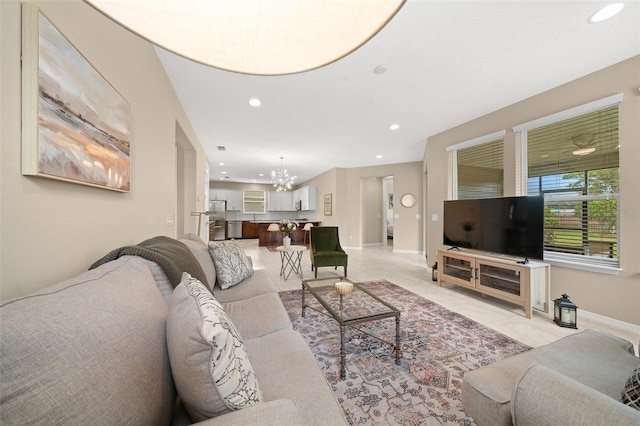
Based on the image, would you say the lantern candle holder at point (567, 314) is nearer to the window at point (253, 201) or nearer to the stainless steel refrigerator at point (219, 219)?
the stainless steel refrigerator at point (219, 219)

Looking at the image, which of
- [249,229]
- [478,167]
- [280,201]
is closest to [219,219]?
[249,229]

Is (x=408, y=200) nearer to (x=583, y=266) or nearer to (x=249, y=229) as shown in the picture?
(x=583, y=266)

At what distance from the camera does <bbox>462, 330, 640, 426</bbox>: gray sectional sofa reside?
65 cm

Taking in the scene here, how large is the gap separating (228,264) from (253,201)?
8.25 metres

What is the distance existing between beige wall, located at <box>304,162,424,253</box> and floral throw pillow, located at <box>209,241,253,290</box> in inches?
197

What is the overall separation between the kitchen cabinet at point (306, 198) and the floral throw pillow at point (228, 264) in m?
6.29

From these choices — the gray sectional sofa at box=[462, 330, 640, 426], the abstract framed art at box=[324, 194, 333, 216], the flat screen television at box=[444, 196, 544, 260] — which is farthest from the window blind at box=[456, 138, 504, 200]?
the abstract framed art at box=[324, 194, 333, 216]

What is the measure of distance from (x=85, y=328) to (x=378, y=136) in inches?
181

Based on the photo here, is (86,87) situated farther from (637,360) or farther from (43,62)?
(637,360)

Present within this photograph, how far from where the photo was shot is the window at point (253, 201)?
9992 millimetres

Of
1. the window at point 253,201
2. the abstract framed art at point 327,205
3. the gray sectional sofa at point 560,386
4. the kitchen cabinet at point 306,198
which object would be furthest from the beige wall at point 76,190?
the window at point 253,201

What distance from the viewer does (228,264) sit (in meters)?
2.20

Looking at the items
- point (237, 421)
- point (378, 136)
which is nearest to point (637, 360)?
point (237, 421)

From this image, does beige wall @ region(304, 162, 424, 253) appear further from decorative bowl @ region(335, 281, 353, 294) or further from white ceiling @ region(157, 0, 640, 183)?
decorative bowl @ region(335, 281, 353, 294)
